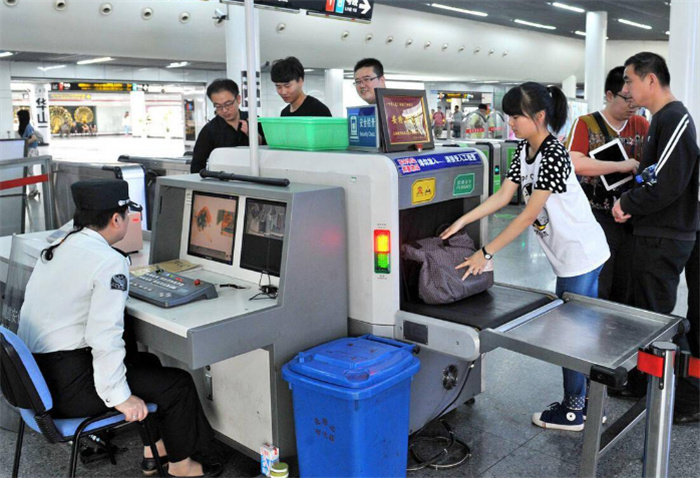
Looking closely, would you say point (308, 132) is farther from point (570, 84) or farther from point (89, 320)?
point (570, 84)

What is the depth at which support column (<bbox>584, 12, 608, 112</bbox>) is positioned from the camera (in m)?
14.2

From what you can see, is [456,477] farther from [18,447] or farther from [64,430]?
[18,447]

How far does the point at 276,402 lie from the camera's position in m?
2.34

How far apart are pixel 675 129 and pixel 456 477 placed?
1704 mm

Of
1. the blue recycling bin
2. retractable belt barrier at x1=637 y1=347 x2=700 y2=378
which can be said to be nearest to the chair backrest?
the blue recycling bin

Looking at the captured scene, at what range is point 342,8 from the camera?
750 centimetres

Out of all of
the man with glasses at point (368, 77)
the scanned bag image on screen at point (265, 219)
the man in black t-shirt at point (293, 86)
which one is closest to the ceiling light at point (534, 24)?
the man with glasses at point (368, 77)

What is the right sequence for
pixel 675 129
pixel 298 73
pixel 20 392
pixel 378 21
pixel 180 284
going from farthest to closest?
pixel 378 21 → pixel 298 73 → pixel 675 129 → pixel 180 284 → pixel 20 392

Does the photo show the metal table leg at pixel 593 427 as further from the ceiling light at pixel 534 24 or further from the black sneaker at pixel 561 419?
the ceiling light at pixel 534 24

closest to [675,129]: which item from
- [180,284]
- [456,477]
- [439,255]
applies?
[439,255]

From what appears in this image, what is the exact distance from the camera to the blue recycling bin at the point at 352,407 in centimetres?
208

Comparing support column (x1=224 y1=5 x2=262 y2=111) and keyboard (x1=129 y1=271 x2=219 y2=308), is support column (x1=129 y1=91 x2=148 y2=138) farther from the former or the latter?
keyboard (x1=129 y1=271 x2=219 y2=308)

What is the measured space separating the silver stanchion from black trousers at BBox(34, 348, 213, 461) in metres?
1.54

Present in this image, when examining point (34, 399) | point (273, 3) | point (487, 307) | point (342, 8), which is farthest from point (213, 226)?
point (342, 8)
